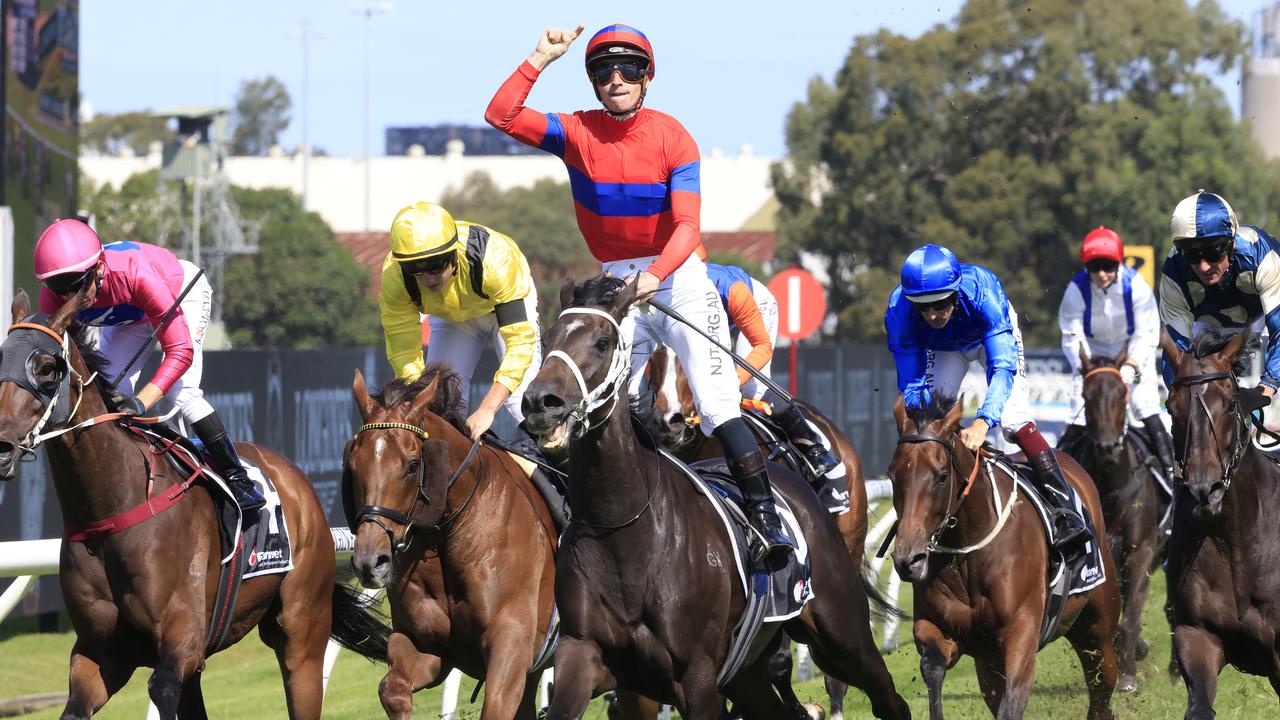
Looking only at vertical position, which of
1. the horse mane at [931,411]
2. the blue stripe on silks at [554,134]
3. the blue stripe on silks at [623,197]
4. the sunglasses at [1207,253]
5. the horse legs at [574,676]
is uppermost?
the blue stripe on silks at [554,134]

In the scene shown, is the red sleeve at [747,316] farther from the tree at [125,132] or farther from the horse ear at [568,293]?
the tree at [125,132]

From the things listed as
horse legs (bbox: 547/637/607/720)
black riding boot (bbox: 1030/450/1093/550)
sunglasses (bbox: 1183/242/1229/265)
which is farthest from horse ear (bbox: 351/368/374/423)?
sunglasses (bbox: 1183/242/1229/265)

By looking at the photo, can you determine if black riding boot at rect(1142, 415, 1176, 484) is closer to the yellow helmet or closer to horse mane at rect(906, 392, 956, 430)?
horse mane at rect(906, 392, 956, 430)

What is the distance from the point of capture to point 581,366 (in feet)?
15.9

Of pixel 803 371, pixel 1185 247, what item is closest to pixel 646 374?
pixel 1185 247

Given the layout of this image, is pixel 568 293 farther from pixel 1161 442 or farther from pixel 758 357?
pixel 1161 442

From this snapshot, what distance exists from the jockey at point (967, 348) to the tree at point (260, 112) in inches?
3672

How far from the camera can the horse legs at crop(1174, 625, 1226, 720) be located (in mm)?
6117

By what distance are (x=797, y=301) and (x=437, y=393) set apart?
40.8 feet

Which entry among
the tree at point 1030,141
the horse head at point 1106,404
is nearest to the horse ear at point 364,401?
the horse head at point 1106,404

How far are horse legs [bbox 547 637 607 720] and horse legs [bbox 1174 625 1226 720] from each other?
7.58ft

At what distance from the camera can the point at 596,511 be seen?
5.11 m

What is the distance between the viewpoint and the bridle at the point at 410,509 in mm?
5539

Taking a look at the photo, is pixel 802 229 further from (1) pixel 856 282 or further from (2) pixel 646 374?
(2) pixel 646 374
